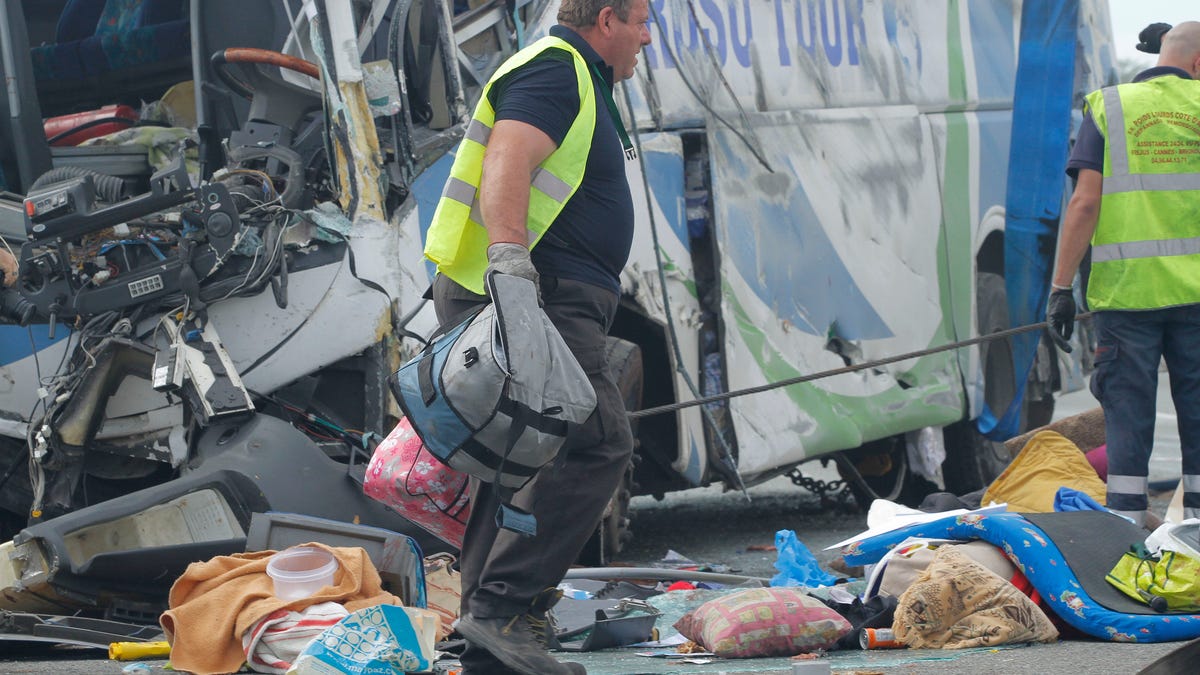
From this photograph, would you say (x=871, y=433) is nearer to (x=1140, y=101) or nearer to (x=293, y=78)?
(x=1140, y=101)

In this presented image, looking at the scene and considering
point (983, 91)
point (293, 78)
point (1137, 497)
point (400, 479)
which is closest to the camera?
point (400, 479)

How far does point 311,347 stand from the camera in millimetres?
5531

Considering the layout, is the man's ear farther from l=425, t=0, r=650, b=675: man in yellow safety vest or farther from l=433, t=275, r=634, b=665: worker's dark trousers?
l=433, t=275, r=634, b=665: worker's dark trousers

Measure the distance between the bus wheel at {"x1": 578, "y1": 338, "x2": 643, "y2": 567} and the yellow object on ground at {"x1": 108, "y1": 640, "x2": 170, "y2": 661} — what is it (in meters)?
2.06

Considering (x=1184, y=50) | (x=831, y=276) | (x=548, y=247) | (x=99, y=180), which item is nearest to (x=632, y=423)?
(x=831, y=276)

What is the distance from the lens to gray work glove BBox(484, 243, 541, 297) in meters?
3.57

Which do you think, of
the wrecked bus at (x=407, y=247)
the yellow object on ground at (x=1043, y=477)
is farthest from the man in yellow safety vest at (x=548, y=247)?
the yellow object on ground at (x=1043, y=477)

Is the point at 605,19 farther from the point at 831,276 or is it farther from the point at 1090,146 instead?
the point at 831,276

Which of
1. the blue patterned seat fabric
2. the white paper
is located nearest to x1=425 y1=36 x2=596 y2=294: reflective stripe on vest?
the white paper

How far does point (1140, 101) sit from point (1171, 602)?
6.24ft

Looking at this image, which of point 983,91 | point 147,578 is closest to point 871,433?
point 983,91

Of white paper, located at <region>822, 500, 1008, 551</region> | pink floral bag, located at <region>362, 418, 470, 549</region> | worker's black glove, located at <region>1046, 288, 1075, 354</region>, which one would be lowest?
white paper, located at <region>822, 500, 1008, 551</region>

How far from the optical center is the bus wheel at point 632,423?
6219mm

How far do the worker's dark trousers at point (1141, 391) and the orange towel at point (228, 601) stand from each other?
2476 mm
